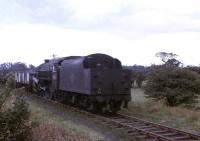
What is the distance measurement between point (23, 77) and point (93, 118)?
94.3ft

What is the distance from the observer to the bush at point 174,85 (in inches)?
1043

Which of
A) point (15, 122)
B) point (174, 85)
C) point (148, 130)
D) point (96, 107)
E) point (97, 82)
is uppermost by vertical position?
point (97, 82)

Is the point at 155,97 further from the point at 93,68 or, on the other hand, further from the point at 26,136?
the point at 26,136

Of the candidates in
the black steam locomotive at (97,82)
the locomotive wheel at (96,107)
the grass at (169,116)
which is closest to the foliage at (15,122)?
the grass at (169,116)

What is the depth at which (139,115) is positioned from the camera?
2114cm

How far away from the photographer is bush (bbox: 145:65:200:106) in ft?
86.9

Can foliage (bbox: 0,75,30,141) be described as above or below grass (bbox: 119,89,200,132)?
above

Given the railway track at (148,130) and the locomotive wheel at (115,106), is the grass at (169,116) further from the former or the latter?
the railway track at (148,130)

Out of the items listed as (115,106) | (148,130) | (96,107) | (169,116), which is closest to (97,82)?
(96,107)

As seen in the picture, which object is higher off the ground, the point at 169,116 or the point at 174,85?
the point at 174,85

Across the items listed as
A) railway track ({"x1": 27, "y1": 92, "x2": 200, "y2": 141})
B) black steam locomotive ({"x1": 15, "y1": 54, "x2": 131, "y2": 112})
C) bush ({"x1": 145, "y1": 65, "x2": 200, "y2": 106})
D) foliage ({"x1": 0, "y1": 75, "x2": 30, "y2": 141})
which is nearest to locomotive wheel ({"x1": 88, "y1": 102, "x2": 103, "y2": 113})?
black steam locomotive ({"x1": 15, "y1": 54, "x2": 131, "y2": 112})

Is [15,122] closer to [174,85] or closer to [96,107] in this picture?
[96,107]

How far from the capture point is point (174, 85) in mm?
26828

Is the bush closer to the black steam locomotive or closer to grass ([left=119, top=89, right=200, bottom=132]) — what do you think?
grass ([left=119, top=89, right=200, bottom=132])
